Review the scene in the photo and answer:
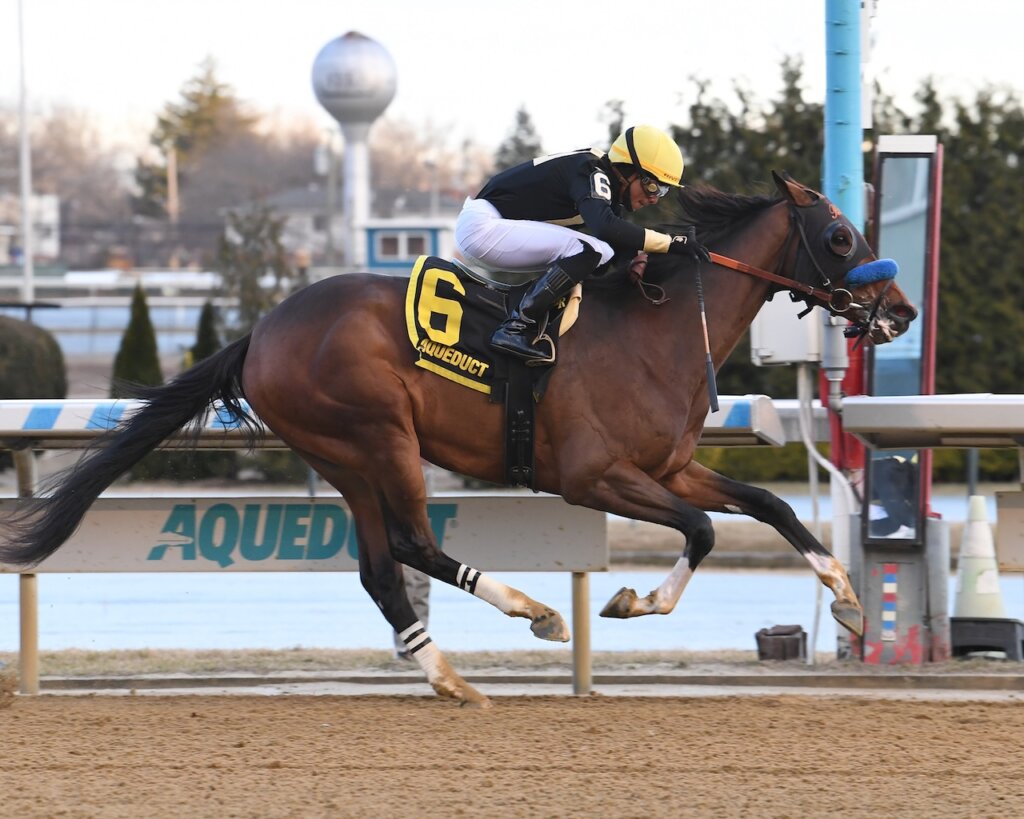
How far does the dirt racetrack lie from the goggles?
2.07 m

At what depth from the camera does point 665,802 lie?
4512 mm

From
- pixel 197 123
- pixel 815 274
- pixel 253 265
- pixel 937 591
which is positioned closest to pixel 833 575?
pixel 815 274

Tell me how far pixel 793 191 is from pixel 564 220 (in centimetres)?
95

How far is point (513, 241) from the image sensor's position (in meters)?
6.27

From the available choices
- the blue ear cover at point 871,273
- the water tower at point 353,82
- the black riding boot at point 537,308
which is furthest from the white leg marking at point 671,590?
the water tower at point 353,82

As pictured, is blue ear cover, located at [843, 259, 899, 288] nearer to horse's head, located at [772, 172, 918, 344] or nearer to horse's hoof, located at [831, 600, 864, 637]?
horse's head, located at [772, 172, 918, 344]

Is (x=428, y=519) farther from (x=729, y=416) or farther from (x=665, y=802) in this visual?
(x=665, y=802)

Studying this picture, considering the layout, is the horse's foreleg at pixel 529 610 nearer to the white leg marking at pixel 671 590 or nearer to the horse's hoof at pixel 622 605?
the horse's hoof at pixel 622 605

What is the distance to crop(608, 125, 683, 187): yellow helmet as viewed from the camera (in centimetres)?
614

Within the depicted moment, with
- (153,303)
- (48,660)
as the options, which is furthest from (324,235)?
(48,660)

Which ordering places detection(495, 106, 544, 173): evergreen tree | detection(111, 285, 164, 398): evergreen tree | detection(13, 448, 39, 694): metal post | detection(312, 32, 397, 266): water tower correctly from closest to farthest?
detection(13, 448, 39, 694): metal post
detection(111, 285, 164, 398): evergreen tree
detection(312, 32, 397, 266): water tower
detection(495, 106, 544, 173): evergreen tree

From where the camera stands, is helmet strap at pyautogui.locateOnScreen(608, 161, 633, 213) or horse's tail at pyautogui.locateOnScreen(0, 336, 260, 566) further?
horse's tail at pyautogui.locateOnScreen(0, 336, 260, 566)

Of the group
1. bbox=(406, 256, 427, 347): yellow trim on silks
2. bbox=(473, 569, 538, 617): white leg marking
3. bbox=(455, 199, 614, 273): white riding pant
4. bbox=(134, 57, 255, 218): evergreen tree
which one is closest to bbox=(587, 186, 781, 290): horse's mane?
bbox=(455, 199, 614, 273): white riding pant

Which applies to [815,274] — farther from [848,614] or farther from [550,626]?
[550,626]
